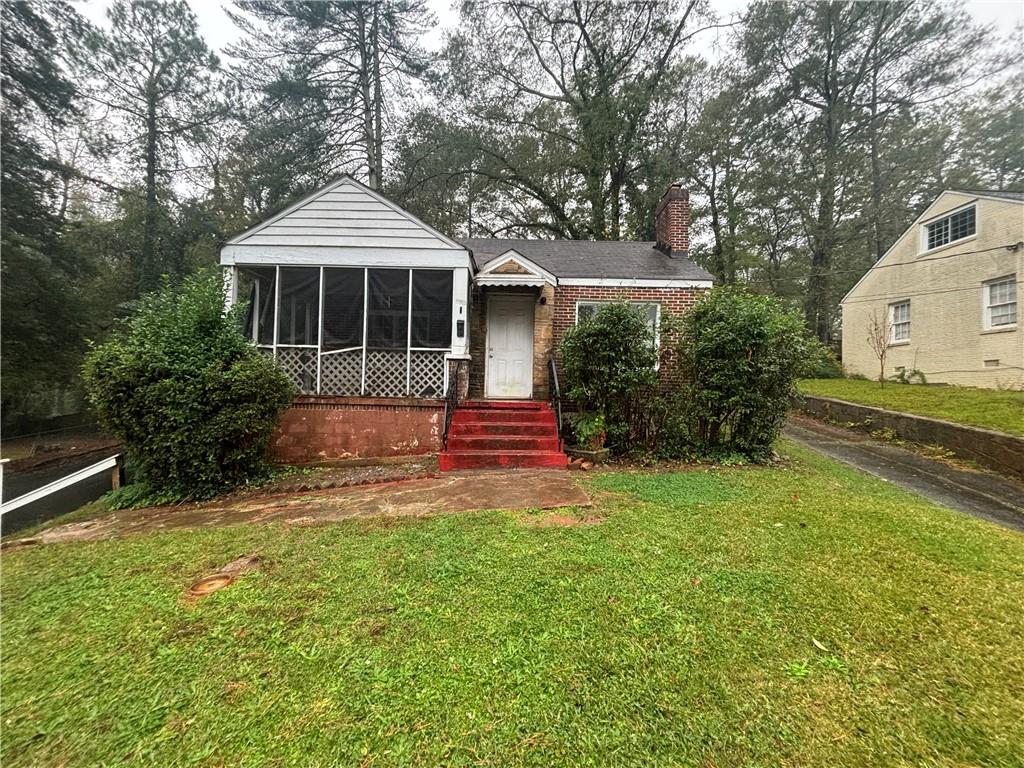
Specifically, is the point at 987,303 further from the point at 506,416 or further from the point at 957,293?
the point at 506,416

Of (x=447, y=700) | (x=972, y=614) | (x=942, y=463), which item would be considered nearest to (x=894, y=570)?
(x=972, y=614)

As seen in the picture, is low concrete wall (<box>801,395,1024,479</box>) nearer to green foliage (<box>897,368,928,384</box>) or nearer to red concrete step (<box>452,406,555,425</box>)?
green foliage (<box>897,368,928,384</box>)

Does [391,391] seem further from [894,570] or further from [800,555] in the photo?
[894,570]

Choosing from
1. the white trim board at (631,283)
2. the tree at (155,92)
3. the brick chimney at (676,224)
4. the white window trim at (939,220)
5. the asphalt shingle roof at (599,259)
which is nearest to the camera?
the white trim board at (631,283)

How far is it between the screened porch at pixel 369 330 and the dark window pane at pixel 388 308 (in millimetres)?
19

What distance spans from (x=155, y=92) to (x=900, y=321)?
32.1m

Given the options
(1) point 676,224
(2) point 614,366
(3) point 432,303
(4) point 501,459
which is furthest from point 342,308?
(1) point 676,224

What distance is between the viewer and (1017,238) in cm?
1135

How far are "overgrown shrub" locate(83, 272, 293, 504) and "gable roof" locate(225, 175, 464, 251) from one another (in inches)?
86.5

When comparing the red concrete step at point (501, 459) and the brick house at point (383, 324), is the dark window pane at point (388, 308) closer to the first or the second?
the brick house at point (383, 324)

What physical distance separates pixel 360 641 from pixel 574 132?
22.2 metres

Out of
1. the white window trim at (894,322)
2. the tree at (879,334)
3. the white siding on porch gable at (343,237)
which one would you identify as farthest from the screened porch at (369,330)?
the white window trim at (894,322)

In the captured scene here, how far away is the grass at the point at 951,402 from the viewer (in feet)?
24.6

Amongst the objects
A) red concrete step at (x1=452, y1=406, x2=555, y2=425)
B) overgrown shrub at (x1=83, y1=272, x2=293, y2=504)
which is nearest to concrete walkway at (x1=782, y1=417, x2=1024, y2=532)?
red concrete step at (x1=452, y1=406, x2=555, y2=425)
